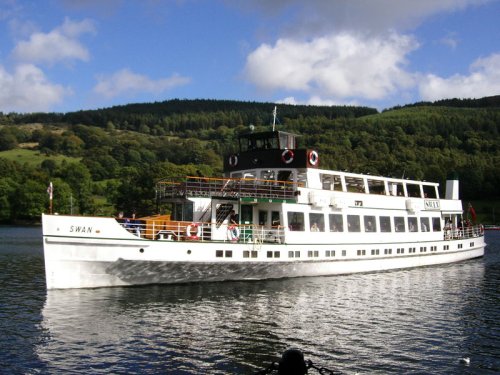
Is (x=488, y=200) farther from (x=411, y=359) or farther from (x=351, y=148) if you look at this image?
(x=411, y=359)

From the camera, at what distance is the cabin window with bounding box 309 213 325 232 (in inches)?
1273

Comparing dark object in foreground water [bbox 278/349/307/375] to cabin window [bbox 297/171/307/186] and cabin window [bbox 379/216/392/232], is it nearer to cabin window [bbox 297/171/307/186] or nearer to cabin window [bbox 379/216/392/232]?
cabin window [bbox 297/171/307/186]

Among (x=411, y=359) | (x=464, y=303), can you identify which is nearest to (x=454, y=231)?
(x=464, y=303)

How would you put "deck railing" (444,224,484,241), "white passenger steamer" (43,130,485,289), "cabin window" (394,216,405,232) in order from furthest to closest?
1. "deck railing" (444,224,484,241)
2. "cabin window" (394,216,405,232)
3. "white passenger steamer" (43,130,485,289)

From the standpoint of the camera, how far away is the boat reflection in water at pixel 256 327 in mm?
16344

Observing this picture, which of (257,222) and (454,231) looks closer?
(257,222)

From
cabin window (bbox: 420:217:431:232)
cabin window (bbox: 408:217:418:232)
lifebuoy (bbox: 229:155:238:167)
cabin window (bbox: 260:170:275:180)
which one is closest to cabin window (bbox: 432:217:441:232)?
cabin window (bbox: 420:217:431:232)

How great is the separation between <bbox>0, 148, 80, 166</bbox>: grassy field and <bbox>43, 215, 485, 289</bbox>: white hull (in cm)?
→ 14196

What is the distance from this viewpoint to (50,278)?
1003 inches

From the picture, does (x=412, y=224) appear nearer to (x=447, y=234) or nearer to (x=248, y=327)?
(x=447, y=234)

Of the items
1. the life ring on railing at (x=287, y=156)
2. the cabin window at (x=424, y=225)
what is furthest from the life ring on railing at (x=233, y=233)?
the cabin window at (x=424, y=225)

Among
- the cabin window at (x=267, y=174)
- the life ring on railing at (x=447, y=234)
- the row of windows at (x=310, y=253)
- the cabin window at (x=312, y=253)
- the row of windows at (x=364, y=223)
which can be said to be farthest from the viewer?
the life ring on railing at (x=447, y=234)

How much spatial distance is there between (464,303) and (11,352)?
20363mm

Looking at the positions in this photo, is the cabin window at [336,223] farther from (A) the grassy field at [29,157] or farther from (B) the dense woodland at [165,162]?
(A) the grassy field at [29,157]
